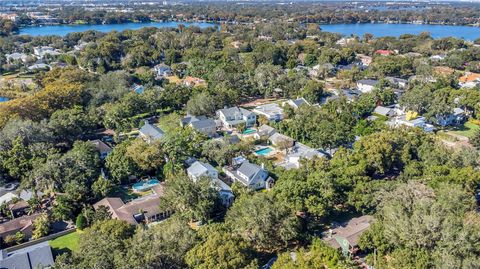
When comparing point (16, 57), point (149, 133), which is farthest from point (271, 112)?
point (16, 57)

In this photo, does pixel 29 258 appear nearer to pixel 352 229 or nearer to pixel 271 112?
pixel 352 229

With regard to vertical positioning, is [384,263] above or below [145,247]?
below

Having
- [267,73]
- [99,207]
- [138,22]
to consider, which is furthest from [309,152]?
[138,22]

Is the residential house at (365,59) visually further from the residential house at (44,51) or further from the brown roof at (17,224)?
the brown roof at (17,224)

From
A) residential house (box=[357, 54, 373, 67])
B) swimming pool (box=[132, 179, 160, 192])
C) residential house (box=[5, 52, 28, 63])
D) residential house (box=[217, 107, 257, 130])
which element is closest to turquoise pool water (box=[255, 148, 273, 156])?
residential house (box=[217, 107, 257, 130])

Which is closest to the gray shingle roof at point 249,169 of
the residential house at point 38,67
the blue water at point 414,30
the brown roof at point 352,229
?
the brown roof at point 352,229

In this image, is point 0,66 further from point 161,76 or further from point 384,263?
point 384,263

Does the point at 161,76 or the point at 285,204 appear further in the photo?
the point at 161,76
